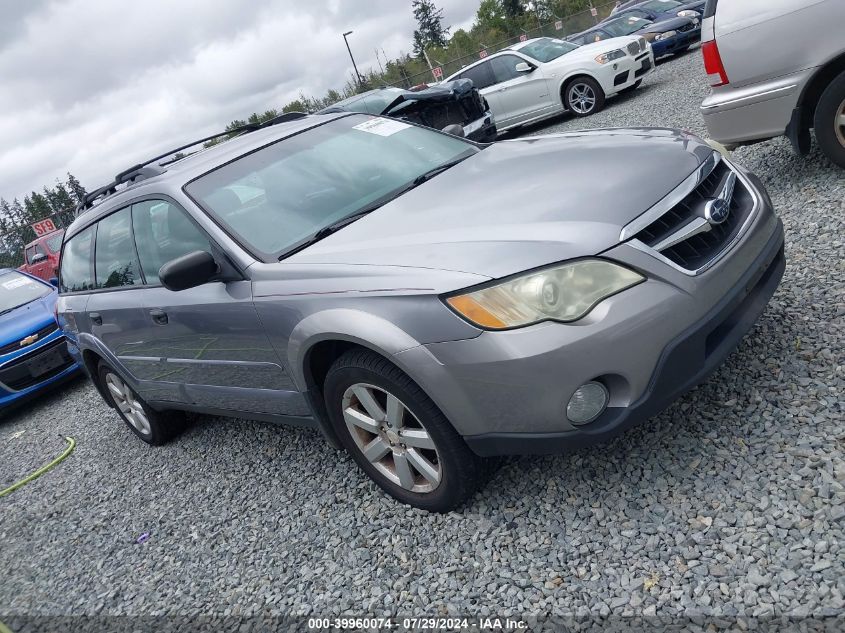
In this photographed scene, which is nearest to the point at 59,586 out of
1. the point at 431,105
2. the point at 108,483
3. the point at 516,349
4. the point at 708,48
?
the point at 108,483

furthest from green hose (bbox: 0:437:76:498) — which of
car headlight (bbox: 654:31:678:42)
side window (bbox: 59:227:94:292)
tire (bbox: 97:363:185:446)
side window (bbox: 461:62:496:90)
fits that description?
car headlight (bbox: 654:31:678:42)

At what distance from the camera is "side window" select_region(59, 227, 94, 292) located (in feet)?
14.8

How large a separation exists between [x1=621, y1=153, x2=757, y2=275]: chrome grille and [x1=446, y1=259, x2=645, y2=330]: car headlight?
0.18 meters

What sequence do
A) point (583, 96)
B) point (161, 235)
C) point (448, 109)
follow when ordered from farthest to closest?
point (583, 96)
point (448, 109)
point (161, 235)

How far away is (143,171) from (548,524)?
122 inches

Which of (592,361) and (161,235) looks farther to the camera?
(161,235)

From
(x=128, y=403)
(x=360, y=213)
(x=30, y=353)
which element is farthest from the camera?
(x=30, y=353)

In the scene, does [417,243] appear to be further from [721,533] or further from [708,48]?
[708,48]

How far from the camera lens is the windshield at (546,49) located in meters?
12.2

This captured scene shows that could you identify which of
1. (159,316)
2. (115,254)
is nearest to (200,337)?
(159,316)

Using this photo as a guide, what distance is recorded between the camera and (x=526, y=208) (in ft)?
8.11

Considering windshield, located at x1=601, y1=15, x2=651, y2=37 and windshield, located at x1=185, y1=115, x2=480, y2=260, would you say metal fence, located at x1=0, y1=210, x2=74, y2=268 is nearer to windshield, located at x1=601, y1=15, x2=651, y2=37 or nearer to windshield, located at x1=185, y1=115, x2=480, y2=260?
windshield, located at x1=601, y1=15, x2=651, y2=37

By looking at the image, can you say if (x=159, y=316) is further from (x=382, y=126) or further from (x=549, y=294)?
(x=549, y=294)

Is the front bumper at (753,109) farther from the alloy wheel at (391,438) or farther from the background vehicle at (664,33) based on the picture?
the background vehicle at (664,33)
